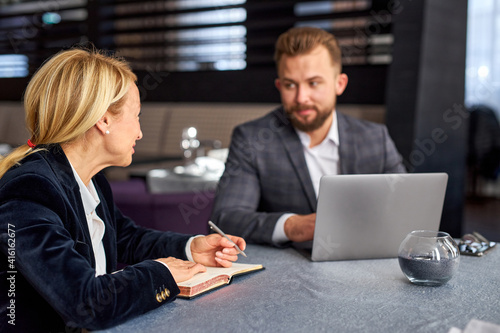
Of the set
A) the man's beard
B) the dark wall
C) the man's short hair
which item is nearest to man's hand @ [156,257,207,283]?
the man's beard

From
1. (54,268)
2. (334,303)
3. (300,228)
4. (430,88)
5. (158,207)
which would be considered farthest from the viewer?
(430,88)

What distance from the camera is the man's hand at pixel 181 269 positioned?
1183mm

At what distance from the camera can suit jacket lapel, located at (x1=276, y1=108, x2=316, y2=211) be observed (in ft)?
6.61

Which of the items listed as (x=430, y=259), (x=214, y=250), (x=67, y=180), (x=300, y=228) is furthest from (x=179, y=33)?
(x=430, y=259)

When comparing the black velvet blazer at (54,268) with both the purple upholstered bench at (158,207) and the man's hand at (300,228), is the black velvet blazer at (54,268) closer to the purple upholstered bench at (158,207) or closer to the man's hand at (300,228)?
the man's hand at (300,228)

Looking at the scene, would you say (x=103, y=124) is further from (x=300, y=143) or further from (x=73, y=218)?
(x=300, y=143)

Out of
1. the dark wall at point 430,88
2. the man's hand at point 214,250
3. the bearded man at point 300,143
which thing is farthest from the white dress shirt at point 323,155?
the dark wall at point 430,88

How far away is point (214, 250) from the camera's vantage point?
1.41 m

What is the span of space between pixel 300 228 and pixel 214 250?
29 centimetres

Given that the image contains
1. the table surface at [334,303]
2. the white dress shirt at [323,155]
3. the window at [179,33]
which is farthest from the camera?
the window at [179,33]

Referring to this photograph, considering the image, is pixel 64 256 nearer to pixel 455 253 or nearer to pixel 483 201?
pixel 455 253

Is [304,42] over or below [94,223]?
over

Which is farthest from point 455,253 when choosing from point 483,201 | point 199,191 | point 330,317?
point 483,201

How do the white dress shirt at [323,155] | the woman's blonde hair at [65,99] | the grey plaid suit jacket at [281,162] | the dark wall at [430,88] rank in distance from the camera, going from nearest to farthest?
the woman's blonde hair at [65,99]
the grey plaid suit jacket at [281,162]
the white dress shirt at [323,155]
the dark wall at [430,88]
